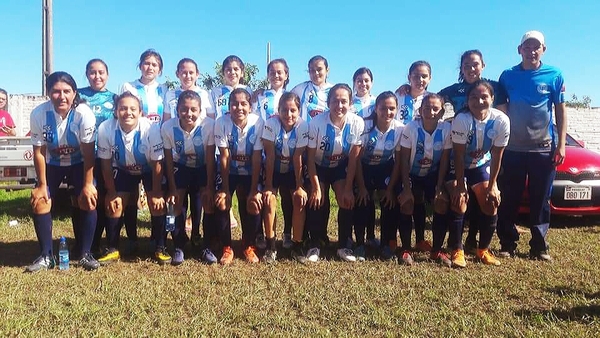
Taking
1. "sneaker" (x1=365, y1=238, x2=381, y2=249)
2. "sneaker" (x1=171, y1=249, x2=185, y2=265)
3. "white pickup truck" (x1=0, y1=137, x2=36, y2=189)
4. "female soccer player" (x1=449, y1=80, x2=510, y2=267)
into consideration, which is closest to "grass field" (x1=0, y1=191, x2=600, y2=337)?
"sneaker" (x1=171, y1=249, x2=185, y2=265)

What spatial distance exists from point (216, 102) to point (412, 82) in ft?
7.21

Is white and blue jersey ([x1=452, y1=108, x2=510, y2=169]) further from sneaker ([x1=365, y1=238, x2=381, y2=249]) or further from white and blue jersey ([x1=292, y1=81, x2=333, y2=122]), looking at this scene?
white and blue jersey ([x1=292, y1=81, x2=333, y2=122])

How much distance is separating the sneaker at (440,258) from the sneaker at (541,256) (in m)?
0.93

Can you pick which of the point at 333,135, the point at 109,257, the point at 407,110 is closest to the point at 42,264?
the point at 109,257

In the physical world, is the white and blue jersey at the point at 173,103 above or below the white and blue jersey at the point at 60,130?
above

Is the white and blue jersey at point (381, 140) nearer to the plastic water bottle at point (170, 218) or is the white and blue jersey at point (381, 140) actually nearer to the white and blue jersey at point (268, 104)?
the white and blue jersey at point (268, 104)

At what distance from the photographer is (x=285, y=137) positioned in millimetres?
4613

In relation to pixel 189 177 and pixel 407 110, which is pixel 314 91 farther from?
pixel 189 177

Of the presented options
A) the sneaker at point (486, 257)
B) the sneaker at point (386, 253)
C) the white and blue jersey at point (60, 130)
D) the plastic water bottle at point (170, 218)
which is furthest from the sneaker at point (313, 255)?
the white and blue jersey at point (60, 130)

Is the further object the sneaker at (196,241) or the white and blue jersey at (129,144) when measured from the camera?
the sneaker at (196,241)

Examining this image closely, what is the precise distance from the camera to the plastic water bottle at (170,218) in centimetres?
456

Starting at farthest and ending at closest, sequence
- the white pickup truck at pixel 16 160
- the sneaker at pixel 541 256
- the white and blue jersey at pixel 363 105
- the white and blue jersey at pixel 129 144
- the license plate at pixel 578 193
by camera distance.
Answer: the white pickup truck at pixel 16 160 < the license plate at pixel 578 193 < the white and blue jersey at pixel 363 105 < the sneaker at pixel 541 256 < the white and blue jersey at pixel 129 144

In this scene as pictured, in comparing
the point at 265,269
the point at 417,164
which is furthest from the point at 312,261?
the point at 417,164

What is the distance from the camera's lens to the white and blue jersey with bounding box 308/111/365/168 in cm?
461
